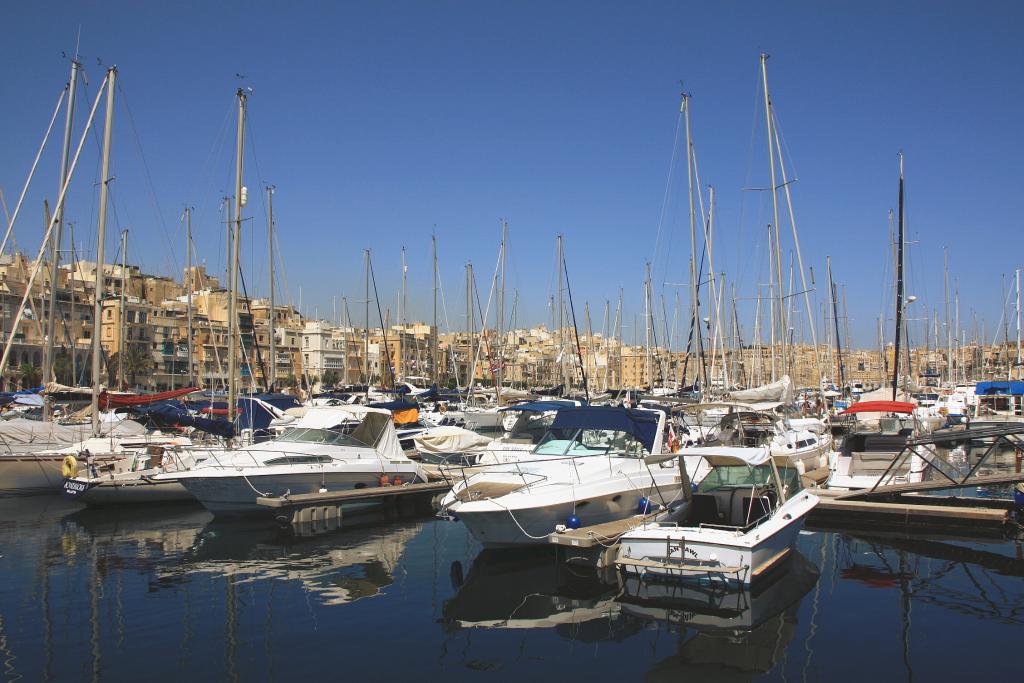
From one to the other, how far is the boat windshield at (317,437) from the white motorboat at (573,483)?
237 inches

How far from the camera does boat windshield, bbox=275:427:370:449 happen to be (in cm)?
2283

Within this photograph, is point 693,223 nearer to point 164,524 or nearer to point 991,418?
point 164,524

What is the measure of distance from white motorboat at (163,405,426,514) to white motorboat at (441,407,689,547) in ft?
17.4

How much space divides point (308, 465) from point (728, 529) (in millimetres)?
12002

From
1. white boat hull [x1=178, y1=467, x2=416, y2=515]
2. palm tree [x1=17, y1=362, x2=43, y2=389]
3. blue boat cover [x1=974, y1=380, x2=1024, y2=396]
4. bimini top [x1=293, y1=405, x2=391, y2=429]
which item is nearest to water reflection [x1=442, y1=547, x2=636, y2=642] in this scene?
white boat hull [x1=178, y1=467, x2=416, y2=515]

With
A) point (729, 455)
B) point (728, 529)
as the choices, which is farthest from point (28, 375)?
point (728, 529)

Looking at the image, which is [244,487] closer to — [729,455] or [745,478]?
[729,455]

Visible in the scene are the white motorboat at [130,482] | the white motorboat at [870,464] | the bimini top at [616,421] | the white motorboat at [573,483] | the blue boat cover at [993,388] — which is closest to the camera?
the white motorboat at [573,483]

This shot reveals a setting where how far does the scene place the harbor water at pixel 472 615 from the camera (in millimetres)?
10812

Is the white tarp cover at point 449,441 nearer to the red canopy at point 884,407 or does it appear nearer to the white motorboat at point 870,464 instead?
the white motorboat at point 870,464

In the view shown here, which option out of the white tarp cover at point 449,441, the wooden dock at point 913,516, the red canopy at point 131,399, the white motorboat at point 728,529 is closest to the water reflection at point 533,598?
the white motorboat at point 728,529

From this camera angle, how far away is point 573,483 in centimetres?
1678

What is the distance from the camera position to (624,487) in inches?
690

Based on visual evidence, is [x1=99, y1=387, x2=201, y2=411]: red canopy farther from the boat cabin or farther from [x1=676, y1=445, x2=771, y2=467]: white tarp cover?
the boat cabin
